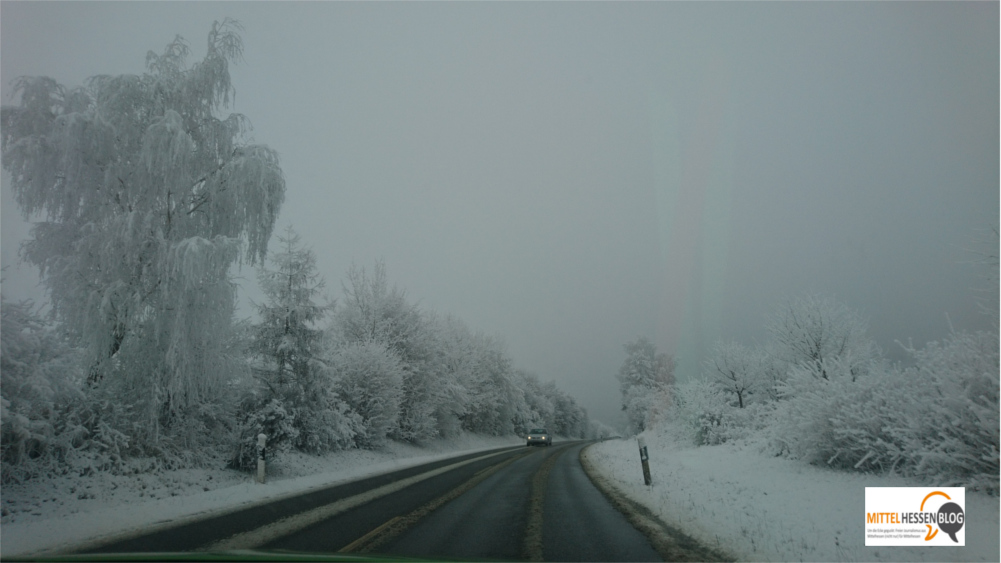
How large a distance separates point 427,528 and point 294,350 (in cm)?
1343

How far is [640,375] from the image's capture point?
64.6 meters

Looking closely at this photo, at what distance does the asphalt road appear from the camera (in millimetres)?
5785

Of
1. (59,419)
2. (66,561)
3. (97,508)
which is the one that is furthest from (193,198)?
(66,561)

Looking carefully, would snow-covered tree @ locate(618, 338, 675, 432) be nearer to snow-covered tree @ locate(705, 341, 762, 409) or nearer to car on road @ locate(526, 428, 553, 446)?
car on road @ locate(526, 428, 553, 446)

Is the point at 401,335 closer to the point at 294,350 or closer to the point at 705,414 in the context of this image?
the point at 294,350

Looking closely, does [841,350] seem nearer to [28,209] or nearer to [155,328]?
[155,328]

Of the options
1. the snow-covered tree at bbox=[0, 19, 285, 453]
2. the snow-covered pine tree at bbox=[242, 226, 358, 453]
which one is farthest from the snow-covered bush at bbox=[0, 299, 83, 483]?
the snow-covered pine tree at bbox=[242, 226, 358, 453]

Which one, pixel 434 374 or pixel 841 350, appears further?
pixel 434 374

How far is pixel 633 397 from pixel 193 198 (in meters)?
57.7

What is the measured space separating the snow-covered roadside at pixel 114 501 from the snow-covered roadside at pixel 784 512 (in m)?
8.11

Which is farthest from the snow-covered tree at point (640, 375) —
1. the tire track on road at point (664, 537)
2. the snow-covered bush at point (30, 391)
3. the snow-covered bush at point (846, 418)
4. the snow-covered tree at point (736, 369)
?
the snow-covered bush at point (30, 391)

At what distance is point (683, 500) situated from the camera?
Result: 9.49 metres
